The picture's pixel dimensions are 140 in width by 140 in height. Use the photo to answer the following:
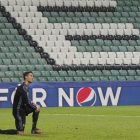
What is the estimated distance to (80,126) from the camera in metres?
14.4

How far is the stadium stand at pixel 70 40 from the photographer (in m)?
27.4

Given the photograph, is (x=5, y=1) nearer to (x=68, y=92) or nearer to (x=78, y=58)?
(x=78, y=58)

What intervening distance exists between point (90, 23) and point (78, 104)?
31.3 ft

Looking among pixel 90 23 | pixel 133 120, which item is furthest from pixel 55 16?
pixel 133 120

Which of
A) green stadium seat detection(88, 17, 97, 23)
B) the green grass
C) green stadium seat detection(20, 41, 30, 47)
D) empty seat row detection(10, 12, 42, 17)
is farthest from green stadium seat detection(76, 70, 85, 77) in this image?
the green grass

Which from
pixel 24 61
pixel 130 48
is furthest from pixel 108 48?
pixel 24 61

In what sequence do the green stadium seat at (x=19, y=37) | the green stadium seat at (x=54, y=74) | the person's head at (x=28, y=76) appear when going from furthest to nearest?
the green stadium seat at (x=19, y=37) < the green stadium seat at (x=54, y=74) < the person's head at (x=28, y=76)

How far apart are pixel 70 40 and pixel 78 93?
24.3 ft

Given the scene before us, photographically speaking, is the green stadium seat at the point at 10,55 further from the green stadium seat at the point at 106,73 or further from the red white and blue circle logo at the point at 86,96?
the red white and blue circle logo at the point at 86,96

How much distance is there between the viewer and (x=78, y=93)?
77.3ft

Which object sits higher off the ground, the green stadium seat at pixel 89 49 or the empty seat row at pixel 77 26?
the empty seat row at pixel 77 26

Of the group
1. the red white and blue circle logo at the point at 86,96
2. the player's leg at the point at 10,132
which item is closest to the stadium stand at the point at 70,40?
the red white and blue circle logo at the point at 86,96

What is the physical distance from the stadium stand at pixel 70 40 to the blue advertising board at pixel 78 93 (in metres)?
2.80

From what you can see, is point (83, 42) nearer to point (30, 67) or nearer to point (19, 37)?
point (19, 37)
